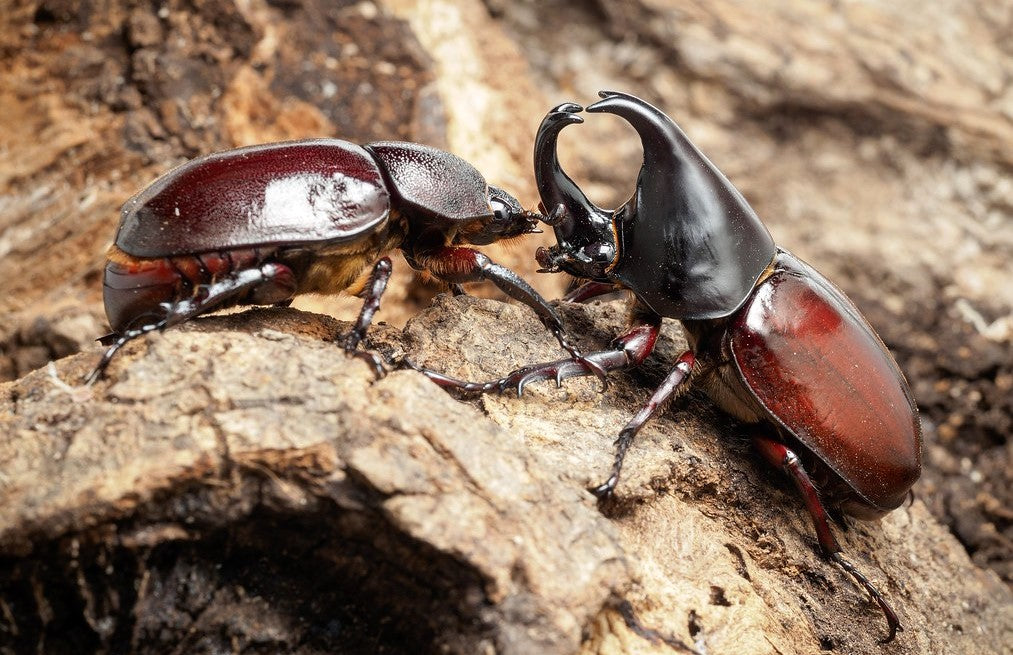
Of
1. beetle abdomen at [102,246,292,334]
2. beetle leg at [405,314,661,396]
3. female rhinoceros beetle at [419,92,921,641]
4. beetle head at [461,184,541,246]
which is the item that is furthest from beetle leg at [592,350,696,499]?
beetle abdomen at [102,246,292,334]

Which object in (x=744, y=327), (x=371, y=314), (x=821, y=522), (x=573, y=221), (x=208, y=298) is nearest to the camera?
(x=208, y=298)

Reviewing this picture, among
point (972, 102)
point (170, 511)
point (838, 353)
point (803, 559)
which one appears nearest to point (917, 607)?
point (803, 559)

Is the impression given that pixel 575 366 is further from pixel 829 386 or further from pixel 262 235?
pixel 262 235

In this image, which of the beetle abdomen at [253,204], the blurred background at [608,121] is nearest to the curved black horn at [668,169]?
the blurred background at [608,121]

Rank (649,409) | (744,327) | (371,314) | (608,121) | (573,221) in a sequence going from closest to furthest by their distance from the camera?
(371,314) → (649,409) → (744,327) → (573,221) → (608,121)

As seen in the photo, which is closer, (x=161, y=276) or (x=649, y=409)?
(x=161, y=276)

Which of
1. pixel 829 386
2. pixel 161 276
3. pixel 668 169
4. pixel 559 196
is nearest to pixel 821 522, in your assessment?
pixel 829 386

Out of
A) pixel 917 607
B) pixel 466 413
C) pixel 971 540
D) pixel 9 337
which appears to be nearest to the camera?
pixel 466 413

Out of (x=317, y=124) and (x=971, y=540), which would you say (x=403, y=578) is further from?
(x=971, y=540)
